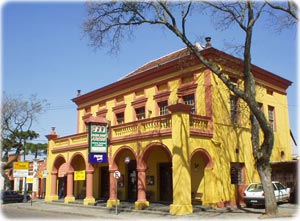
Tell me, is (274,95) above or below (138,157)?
above

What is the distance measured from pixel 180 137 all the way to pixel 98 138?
663cm

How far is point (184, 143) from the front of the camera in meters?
20.0

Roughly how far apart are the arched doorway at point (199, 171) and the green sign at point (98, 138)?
19.6 ft

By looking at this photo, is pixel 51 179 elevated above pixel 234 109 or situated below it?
below

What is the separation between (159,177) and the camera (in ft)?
80.2

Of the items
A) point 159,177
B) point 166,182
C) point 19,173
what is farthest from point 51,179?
point 166,182

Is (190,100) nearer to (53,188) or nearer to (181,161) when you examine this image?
(181,161)

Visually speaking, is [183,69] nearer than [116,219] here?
No

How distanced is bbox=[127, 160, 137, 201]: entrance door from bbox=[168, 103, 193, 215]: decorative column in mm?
7120

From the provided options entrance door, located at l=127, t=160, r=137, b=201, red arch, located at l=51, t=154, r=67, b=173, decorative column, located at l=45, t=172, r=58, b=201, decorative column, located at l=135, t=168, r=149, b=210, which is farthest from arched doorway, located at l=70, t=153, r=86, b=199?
decorative column, located at l=135, t=168, r=149, b=210

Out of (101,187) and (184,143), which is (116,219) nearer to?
(184,143)

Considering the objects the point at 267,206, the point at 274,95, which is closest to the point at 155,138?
the point at 267,206

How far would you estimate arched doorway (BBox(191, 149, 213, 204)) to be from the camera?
2156 cm

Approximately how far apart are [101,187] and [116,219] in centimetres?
1083
